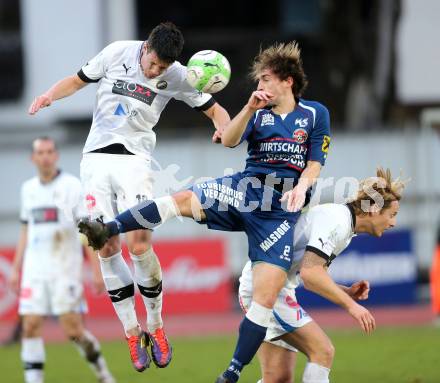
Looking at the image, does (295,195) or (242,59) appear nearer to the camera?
(295,195)

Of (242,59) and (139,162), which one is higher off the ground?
(242,59)

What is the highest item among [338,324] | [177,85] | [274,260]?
[177,85]

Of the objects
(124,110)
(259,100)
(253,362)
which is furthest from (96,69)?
(253,362)

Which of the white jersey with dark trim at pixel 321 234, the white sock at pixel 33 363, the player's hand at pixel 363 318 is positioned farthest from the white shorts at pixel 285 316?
the white sock at pixel 33 363

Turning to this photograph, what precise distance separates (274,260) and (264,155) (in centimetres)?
79

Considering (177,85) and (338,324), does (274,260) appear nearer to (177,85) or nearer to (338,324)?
(177,85)

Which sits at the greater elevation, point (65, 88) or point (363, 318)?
point (65, 88)

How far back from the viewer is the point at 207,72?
7.58 m

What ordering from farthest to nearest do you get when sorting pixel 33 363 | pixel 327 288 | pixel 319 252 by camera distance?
1. pixel 33 363
2. pixel 319 252
3. pixel 327 288

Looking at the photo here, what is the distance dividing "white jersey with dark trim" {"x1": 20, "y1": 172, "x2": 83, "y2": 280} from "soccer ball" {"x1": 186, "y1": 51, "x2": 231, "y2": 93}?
340 centimetres

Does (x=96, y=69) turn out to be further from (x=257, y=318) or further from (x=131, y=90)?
(x=257, y=318)

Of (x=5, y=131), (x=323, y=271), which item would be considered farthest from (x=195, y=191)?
(x=5, y=131)

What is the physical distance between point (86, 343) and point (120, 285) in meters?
2.44

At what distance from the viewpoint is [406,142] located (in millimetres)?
19625
